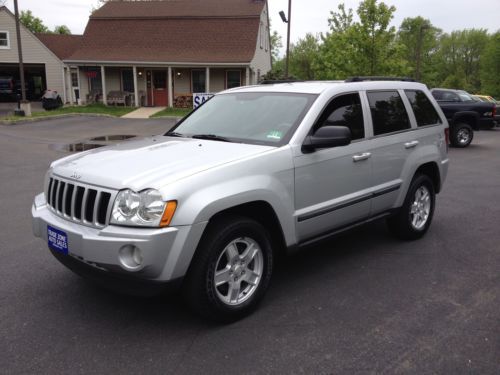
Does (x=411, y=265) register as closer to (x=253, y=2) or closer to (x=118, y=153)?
(x=118, y=153)

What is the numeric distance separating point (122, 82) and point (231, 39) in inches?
291

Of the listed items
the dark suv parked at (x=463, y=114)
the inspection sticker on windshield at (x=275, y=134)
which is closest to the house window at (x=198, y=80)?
the dark suv parked at (x=463, y=114)

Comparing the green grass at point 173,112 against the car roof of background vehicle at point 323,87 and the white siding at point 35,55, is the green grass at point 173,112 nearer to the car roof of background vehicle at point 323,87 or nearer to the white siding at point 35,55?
the white siding at point 35,55

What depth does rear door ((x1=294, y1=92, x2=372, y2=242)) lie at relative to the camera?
13.2 feet

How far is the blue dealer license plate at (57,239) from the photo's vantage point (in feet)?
11.3

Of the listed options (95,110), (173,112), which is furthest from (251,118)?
(95,110)

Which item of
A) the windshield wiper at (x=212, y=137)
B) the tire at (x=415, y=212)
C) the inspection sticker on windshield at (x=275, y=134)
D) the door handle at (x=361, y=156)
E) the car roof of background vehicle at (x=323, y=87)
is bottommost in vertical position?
the tire at (x=415, y=212)

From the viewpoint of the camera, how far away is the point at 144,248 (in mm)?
3051

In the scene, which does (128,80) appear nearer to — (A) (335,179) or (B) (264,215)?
(A) (335,179)

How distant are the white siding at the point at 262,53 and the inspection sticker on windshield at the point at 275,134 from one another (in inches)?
971

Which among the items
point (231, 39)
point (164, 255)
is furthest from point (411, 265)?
point (231, 39)

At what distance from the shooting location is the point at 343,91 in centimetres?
455

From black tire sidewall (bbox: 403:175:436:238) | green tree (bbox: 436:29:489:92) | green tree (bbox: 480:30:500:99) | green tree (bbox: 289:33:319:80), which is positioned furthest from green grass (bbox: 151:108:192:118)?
green tree (bbox: 436:29:489:92)

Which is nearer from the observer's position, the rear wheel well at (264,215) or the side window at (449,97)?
the rear wheel well at (264,215)
